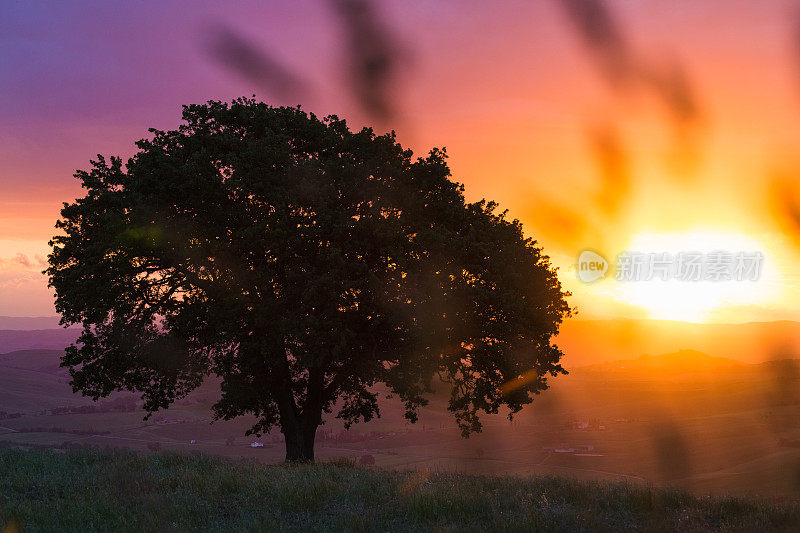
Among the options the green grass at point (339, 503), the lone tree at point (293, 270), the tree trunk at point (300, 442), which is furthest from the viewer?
the tree trunk at point (300, 442)

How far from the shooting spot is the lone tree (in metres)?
22.0

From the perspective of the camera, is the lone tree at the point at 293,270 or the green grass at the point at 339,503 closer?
the green grass at the point at 339,503

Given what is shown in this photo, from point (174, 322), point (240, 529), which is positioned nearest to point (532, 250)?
point (174, 322)

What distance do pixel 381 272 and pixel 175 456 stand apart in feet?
29.8

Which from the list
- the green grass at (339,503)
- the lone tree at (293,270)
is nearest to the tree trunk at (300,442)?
the lone tree at (293,270)

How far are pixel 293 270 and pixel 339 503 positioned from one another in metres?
9.14

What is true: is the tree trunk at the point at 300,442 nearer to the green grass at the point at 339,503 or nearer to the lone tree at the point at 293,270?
the lone tree at the point at 293,270

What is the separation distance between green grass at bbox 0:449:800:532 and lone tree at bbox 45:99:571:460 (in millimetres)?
6055

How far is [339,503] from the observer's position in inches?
585

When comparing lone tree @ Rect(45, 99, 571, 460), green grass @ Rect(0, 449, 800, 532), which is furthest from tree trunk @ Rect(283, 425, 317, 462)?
green grass @ Rect(0, 449, 800, 532)

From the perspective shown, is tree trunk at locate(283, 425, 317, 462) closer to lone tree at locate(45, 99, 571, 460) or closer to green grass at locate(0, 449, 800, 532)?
lone tree at locate(45, 99, 571, 460)

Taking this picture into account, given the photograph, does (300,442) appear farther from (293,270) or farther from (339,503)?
(339,503)

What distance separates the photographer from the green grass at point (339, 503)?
1325 cm

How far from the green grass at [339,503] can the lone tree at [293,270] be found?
6055mm
